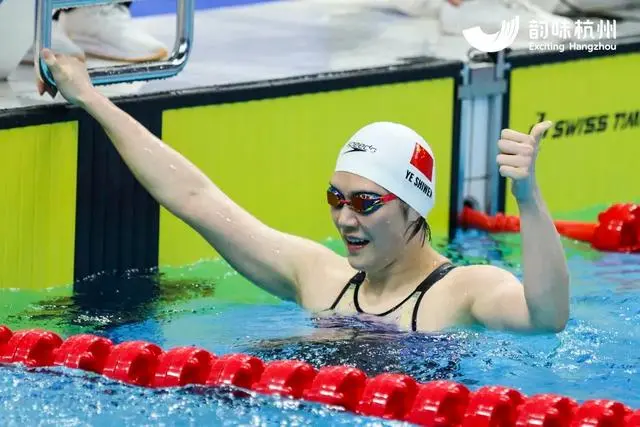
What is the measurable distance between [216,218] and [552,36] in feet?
9.48

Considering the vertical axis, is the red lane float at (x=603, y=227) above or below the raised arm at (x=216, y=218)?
below

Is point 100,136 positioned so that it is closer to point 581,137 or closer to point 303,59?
point 303,59

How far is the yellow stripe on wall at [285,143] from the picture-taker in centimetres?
534

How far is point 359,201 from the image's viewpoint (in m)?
3.96

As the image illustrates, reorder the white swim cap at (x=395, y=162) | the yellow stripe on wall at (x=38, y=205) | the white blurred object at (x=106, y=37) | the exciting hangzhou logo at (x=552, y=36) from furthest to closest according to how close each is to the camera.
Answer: the exciting hangzhou logo at (x=552, y=36)
the white blurred object at (x=106, y=37)
the yellow stripe on wall at (x=38, y=205)
the white swim cap at (x=395, y=162)

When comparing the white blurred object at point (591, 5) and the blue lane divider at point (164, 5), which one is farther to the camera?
the blue lane divider at point (164, 5)

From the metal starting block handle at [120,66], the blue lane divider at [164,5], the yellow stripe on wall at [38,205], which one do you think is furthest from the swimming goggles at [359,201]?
the blue lane divider at [164,5]

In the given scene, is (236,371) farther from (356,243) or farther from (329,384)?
(356,243)

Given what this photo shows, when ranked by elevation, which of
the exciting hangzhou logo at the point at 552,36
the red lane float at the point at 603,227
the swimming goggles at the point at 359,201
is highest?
the exciting hangzhou logo at the point at 552,36

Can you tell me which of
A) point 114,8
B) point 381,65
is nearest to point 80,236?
point 114,8

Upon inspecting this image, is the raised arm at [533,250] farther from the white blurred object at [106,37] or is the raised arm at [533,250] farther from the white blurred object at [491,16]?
the white blurred object at [491,16]

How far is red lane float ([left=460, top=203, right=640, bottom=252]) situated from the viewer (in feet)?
19.1

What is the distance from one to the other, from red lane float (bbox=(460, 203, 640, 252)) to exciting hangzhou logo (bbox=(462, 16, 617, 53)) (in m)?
0.69

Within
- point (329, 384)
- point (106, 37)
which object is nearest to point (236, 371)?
point (329, 384)
